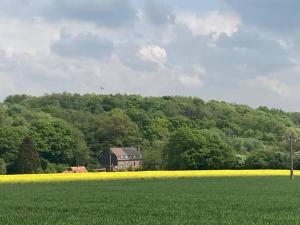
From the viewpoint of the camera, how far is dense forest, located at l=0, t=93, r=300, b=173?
3868 inches

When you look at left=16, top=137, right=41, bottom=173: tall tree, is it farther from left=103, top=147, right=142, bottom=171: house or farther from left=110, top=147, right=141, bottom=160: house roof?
left=110, top=147, right=141, bottom=160: house roof

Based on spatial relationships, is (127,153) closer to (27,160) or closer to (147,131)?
(147,131)

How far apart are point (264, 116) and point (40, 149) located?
86.7m

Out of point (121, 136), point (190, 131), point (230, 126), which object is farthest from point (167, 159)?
point (230, 126)

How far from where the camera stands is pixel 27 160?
323 feet

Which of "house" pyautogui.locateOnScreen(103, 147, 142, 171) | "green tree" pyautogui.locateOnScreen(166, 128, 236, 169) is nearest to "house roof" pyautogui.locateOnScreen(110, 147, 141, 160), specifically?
"house" pyautogui.locateOnScreen(103, 147, 142, 171)

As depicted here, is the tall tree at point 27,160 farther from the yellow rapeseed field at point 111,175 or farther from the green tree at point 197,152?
the yellow rapeseed field at point 111,175

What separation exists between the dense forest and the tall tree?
1.97 m

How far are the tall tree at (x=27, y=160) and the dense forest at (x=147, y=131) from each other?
1967 mm

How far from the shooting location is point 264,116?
7028 inches

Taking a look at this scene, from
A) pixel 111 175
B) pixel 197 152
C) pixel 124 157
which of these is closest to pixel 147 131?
pixel 124 157

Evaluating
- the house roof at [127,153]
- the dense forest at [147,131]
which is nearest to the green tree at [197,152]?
the dense forest at [147,131]

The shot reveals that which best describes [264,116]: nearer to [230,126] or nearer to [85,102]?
[230,126]

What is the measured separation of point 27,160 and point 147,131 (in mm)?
60323
